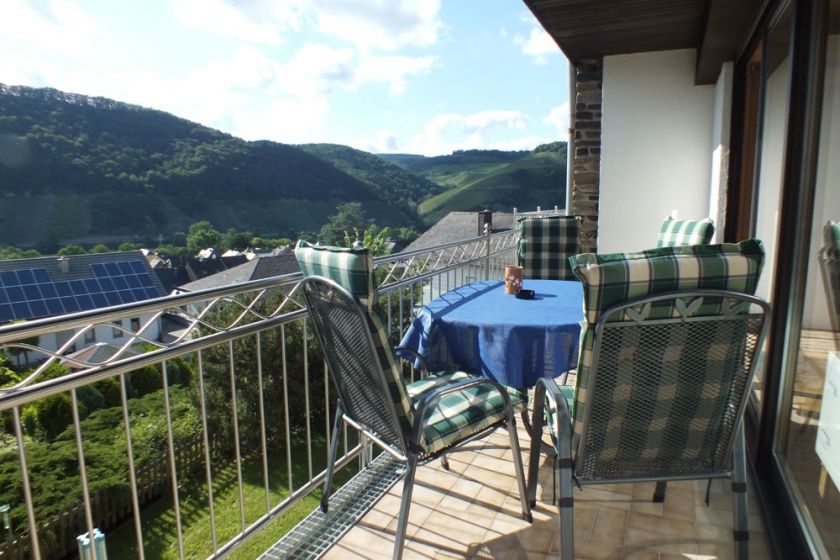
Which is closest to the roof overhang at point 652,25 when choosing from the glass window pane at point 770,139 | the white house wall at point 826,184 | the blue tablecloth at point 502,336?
the glass window pane at point 770,139

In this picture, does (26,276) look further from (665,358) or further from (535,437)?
(665,358)

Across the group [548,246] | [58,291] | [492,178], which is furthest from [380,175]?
[548,246]

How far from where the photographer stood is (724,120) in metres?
4.45

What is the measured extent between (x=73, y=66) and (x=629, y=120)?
46442 mm

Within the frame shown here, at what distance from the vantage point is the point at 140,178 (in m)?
36.5

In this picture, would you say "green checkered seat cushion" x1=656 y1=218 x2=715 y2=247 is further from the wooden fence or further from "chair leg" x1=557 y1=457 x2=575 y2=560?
the wooden fence

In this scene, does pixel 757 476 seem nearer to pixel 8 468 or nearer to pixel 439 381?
pixel 439 381

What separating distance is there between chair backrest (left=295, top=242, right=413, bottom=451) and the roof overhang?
9.91ft

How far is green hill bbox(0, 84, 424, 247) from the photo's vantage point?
107 feet

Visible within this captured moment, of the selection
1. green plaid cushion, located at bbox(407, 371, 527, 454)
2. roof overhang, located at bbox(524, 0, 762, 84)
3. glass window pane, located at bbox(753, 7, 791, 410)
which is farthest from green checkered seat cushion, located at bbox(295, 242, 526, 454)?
roof overhang, located at bbox(524, 0, 762, 84)

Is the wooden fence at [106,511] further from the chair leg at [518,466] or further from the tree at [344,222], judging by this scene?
the tree at [344,222]

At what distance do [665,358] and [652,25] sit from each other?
4005mm

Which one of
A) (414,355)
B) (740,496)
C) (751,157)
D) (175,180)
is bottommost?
(740,496)

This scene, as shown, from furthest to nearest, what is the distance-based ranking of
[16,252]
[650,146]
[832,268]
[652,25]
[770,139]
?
[16,252]
[650,146]
[652,25]
[770,139]
[832,268]
